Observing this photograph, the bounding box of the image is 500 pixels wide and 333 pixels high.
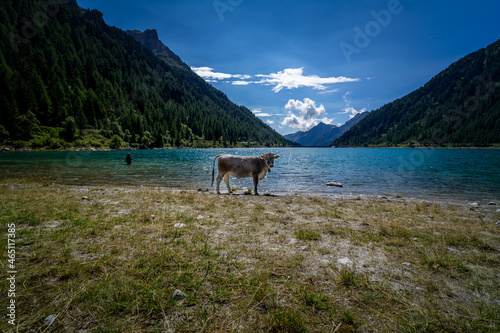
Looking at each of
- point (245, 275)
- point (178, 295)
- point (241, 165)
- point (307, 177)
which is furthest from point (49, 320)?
point (307, 177)

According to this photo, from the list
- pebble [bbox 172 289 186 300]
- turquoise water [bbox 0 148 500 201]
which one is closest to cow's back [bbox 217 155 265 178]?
turquoise water [bbox 0 148 500 201]

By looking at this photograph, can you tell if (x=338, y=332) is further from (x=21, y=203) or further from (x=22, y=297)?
(x=21, y=203)

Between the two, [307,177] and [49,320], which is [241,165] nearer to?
[49,320]

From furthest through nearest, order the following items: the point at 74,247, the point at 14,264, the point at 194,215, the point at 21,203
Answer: the point at 21,203 → the point at 194,215 → the point at 74,247 → the point at 14,264

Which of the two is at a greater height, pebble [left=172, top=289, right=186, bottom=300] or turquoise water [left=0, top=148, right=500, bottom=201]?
pebble [left=172, top=289, right=186, bottom=300]

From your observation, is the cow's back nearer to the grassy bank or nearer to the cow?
the cow

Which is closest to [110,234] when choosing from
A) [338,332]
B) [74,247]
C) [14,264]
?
[74,247]

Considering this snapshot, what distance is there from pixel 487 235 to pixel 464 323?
6894mm

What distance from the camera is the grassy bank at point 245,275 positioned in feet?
9.62

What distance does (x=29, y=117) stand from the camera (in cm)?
8569

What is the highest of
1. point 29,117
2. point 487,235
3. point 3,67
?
point 3,67

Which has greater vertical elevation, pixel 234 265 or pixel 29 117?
pixel 29 117

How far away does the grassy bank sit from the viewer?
9.62ft

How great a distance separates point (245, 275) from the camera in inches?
162
